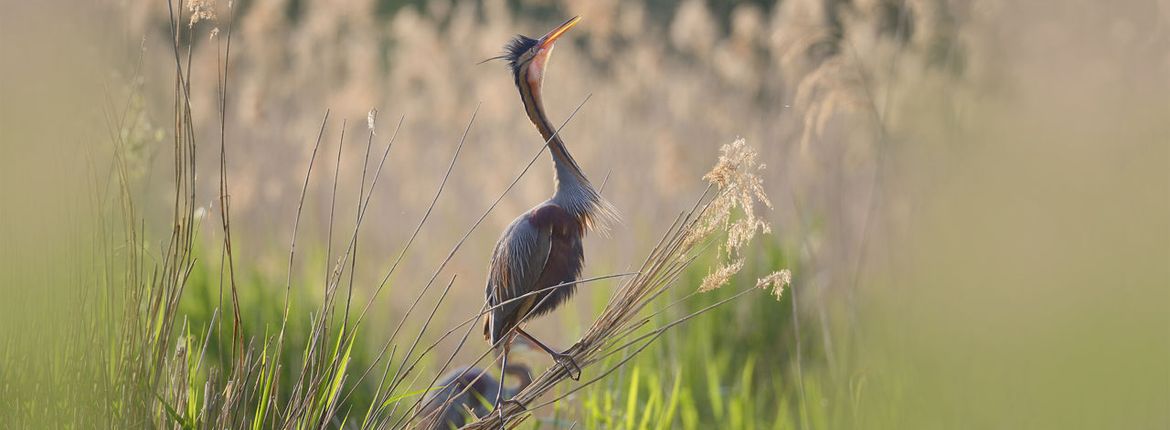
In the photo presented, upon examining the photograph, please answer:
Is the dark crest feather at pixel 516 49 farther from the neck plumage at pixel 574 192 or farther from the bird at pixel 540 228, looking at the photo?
the neck plumage at pixel 574 192

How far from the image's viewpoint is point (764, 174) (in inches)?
225

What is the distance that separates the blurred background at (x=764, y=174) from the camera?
1.54 meters

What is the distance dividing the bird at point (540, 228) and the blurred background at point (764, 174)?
16 centimetres

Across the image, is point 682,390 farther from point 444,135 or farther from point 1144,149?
point 444,135

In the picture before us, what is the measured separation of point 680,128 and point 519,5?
10.2m

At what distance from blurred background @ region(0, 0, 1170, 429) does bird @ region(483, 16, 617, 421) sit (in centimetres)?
16

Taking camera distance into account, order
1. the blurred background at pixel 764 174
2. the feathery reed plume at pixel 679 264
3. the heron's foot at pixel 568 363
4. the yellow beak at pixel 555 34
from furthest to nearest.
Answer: the yellow beak at pixel 555 34 < the heron's foot at pixel 568 363 < the feathery reed plume at pixel 679 264 < the blurred background at pixel 764 174

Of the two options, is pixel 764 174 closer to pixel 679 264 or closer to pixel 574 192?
pixel 574 192

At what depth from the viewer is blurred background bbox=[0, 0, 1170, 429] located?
1.54 meters

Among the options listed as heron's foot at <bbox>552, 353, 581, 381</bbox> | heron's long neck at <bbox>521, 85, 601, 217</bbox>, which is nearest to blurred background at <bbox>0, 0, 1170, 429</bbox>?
heron's long neck at <bbox>521, 85, 601, 217</bbox>

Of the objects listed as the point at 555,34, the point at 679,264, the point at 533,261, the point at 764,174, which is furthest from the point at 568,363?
the point at 764,174

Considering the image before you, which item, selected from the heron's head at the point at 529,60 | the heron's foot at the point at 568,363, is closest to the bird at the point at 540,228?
the heron's head at the point at 529,60

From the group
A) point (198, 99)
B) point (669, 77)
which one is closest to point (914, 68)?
point (669, 77)

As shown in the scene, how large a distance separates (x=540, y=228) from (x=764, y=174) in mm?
3354
